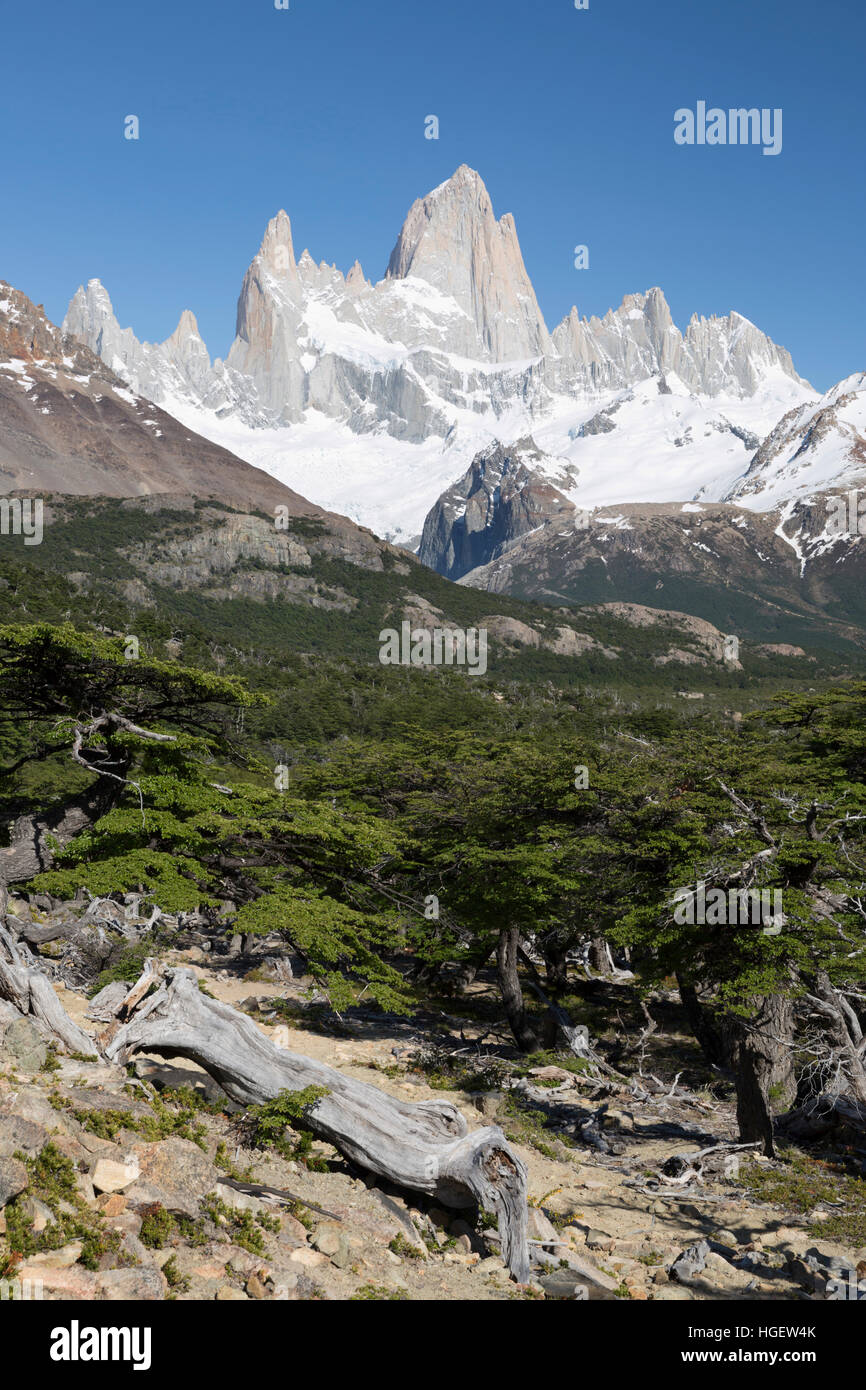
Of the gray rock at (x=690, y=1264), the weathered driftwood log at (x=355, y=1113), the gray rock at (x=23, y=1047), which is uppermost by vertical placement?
the gray rock at (x=23, y=1047)

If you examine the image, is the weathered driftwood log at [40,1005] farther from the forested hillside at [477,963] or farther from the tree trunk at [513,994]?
the tree trunk at [513,994]

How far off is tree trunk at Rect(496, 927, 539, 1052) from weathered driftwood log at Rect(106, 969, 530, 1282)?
482 inches

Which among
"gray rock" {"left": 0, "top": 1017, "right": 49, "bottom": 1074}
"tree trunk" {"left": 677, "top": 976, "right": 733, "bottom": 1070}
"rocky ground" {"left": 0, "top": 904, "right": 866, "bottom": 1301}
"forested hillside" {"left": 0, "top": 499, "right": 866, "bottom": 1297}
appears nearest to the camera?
"rocky ground" {"left": 0, "top": 904, "right": 866, "bottom": 1301}

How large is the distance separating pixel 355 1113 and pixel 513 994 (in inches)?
519

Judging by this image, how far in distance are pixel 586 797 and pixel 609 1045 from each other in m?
8.06

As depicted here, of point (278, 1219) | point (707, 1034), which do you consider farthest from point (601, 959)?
point (278, 1219)

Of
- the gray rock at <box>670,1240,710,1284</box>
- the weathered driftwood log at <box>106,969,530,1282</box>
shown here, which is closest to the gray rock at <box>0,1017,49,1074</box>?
the weathered driftwood log at <box>106,969,530,1282</box>

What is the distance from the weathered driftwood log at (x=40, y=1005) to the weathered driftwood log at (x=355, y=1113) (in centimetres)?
42

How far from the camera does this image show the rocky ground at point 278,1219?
25.4ft

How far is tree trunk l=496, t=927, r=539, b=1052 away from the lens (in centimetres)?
2353

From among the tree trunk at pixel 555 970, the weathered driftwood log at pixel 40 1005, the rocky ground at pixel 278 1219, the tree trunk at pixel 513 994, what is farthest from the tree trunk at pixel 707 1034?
the weathered driftwood log at pixel 40 1005

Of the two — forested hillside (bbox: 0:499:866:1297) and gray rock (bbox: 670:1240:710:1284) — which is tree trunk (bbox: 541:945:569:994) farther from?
gray rock (bbox: 670:1240:710:1284)

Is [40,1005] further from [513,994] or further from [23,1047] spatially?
[513,994]

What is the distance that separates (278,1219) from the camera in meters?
9.27
